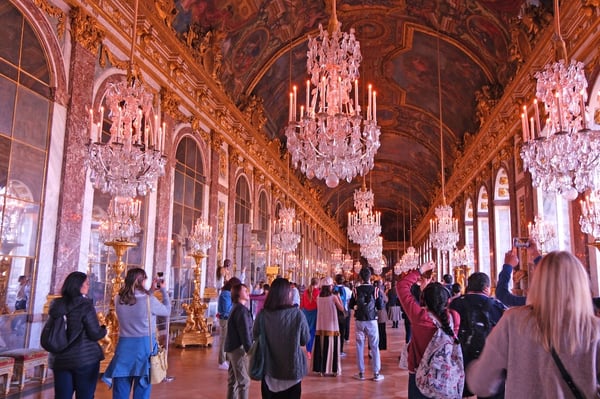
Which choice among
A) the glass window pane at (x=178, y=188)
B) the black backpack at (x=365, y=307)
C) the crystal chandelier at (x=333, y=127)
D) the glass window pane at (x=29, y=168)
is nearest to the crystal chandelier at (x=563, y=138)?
the crystal chandelier at (x=333, y=127)

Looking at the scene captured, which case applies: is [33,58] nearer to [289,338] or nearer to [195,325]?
[289,338]

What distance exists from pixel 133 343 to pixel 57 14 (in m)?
5.38

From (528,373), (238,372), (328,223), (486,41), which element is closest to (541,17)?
(486,41)

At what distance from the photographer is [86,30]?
24.5 feet

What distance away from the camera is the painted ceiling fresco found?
12.4 m

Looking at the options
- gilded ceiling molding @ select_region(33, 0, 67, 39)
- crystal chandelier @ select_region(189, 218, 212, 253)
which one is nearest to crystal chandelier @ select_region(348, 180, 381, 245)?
crystal chandelier @ select_region(189, 218, 212, 253)

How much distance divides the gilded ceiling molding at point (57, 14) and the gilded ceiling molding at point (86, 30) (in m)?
0.18

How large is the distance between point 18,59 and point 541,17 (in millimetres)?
10083

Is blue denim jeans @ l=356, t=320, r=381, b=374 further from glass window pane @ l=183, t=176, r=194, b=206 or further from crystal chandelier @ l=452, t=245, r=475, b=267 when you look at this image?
crystal chandelier @ l=452, t=245, r=475, b=267

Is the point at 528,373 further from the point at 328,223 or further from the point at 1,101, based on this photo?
the point at 328,223

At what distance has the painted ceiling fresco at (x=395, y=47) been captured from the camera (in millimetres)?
12367

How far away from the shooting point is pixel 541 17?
10.3 m

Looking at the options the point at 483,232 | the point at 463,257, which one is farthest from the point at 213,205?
the point at 483,232

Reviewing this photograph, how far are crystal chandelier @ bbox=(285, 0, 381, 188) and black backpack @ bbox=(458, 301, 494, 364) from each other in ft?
8.08
